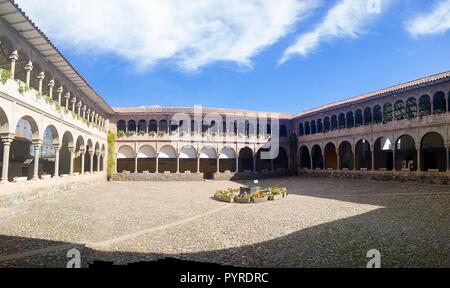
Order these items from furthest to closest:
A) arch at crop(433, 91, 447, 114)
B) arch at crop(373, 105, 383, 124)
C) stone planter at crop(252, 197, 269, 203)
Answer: arch at crop(373, 105, 383, 124)
arch at crop(433, 91, 447, 114)
stone planter at crop(252, 197, 269, 203)

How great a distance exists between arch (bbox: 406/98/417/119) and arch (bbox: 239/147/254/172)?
19.1 metres

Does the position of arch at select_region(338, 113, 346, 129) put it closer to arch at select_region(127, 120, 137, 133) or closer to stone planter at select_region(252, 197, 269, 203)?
stone planter at select_region(252, 197, 269, 203)

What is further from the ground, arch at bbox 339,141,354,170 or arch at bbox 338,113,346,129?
arch at bbox 338,113,346,129

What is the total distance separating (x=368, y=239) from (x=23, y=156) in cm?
2864

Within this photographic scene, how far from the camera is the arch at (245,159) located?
39000 mm

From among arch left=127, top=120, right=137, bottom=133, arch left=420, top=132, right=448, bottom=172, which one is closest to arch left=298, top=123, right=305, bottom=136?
arch left=420, top=132, right=448, bottom=172

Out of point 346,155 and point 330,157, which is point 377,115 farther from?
point 330,157

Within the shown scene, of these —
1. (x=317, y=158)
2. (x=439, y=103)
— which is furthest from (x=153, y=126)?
(x=439, y=103)

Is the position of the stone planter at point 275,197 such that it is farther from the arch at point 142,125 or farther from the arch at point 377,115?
the arch at point 142,125

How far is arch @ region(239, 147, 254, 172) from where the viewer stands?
3900cm

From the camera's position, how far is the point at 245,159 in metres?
39.1

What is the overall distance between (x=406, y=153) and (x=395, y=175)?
617 cm

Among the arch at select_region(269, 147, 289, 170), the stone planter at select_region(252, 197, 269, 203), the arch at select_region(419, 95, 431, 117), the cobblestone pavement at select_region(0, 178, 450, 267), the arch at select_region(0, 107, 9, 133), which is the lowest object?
→ the cobblestone pavement at select_region(0, 178, 450, 267)

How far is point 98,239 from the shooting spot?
8992 millimetres
